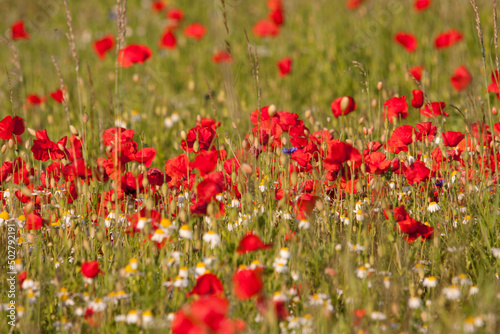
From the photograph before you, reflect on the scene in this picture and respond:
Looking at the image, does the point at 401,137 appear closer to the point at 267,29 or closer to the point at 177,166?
A: the point at 177,166

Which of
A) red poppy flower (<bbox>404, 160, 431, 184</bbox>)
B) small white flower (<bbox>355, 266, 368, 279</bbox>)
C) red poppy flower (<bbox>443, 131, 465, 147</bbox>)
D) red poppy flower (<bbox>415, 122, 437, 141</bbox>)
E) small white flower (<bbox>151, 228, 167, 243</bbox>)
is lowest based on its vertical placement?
small white flower (<bbox>355, 266, 368, 279</bbox>)

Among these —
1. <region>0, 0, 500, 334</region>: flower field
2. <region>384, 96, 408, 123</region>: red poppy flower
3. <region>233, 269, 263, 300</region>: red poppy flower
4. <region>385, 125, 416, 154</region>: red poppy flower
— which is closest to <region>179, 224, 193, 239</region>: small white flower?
<region>0, 0, 500, 334</region>: flower field

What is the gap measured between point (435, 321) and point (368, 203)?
0.65 m

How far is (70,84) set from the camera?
5617 mm

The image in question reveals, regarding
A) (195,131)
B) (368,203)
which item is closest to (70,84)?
(195,131)

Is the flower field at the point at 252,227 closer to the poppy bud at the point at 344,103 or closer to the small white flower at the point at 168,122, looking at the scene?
the poppy bud at the point at 344,103

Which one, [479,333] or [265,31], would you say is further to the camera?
[265,31]

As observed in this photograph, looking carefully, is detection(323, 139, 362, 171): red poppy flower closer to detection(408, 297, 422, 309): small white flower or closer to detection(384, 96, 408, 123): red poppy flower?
detection(408, 297, 422, 309): small white flower

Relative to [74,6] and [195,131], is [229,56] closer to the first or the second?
[195,131]

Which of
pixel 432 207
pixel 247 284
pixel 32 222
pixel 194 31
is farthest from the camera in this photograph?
pixel 194 31

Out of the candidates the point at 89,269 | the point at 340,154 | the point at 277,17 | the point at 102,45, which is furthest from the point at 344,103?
the point at 277,17

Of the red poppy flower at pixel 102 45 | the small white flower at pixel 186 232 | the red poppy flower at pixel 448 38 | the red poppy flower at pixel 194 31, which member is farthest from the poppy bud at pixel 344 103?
the red poppy flower at pixel 194 31

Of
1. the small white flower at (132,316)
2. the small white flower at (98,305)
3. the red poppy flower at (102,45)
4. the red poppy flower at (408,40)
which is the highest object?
the red poppy flower at (102,45)

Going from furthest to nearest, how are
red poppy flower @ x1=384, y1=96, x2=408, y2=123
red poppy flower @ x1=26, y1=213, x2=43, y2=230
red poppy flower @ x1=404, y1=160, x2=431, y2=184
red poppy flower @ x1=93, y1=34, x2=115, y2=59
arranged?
red poppy flower @ x1=93, y1=34, x2=115, y2=59 → red poppy flower @ x1=384, y1=96, x2=408, y2=123 → red poppy flower @ x1=404, y1=160, x2=431, y2=184 → red poppy flower @ x1=26, y1=213, x2=43, y2=230
